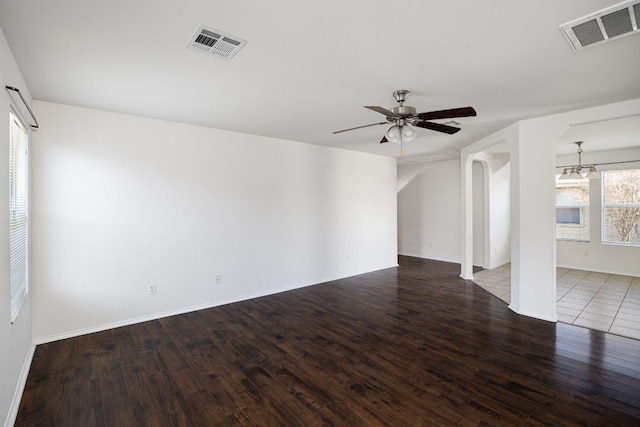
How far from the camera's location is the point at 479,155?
5938 millimetres

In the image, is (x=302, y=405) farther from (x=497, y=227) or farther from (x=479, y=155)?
(x=497, y=227)

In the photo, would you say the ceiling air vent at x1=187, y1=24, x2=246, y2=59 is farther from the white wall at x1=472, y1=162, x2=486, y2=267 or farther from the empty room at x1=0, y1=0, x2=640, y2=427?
the white wall at x1=472, y1=162, x2=486, y2=267

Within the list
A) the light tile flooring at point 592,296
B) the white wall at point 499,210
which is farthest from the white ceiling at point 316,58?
the white wall at point 499,210

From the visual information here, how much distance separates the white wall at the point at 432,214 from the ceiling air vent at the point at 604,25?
5422 millimetres

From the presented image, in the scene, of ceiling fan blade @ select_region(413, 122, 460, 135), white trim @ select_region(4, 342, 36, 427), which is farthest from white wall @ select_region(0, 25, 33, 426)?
ceiling fan blade @ select_region(413, 122, 460, 135)

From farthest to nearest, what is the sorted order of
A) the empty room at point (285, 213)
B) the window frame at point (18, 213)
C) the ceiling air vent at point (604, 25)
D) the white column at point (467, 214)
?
the white column at point (467, 214) < the window frame at point (18, 213) < the empty room at point (285, 213) < the ceiling air vent at point (604, 25)

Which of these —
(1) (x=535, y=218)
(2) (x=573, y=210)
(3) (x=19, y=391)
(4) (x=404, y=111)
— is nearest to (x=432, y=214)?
(2) (x=573, y=210)

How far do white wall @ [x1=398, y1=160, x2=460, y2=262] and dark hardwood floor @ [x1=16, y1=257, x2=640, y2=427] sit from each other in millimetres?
3587

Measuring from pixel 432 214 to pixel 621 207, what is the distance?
3597 millimetres

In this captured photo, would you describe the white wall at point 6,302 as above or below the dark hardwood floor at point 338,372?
above

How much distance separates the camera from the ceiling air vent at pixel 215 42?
1944mm

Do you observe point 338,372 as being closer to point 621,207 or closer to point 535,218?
point 535,218

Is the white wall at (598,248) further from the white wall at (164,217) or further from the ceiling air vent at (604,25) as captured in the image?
the white wall at (164,217)

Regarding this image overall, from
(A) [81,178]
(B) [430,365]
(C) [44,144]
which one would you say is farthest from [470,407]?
(C) [44,144]
